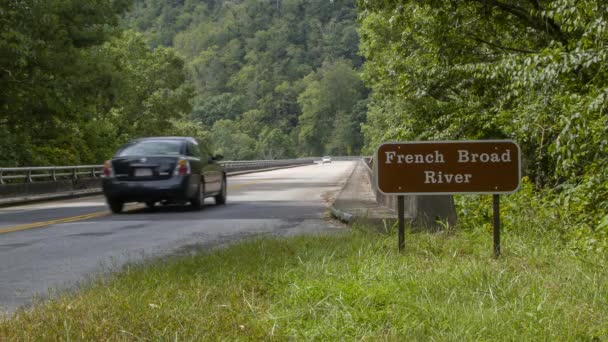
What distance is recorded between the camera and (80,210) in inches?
683

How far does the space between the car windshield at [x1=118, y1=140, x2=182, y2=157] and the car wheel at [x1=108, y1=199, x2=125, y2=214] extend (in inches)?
39.5

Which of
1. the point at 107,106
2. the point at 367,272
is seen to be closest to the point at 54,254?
the point at 367,272

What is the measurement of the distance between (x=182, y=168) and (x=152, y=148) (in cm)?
96

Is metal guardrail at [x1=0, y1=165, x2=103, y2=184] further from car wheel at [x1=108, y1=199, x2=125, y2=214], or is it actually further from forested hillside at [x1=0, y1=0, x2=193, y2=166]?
car wheel at [x1=108, y1=199, x2=125, y2=214]

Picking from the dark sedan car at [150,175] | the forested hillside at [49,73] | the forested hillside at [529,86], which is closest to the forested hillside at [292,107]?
the forested hillside at [49,73]

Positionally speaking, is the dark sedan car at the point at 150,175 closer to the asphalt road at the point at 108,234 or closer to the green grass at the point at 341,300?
the asphalt road at the point at 108,234

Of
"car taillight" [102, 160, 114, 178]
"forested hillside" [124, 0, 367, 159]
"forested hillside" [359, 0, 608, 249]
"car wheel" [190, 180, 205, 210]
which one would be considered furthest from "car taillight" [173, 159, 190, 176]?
"forested hillside" [124, 0, 367, 159]

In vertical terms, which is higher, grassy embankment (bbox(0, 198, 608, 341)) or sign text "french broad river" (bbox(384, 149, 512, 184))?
sign text "french broad river" (bbox(384, 149, 512, 184))

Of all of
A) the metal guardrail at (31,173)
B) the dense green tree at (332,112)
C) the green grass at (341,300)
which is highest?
the green grass at (341,300)

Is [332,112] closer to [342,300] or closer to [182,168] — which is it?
[182,168]

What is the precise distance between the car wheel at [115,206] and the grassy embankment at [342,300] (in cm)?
843

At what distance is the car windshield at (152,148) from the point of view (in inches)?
622

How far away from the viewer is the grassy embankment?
4727mm

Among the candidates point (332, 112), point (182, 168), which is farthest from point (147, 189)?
point (332, 112)
